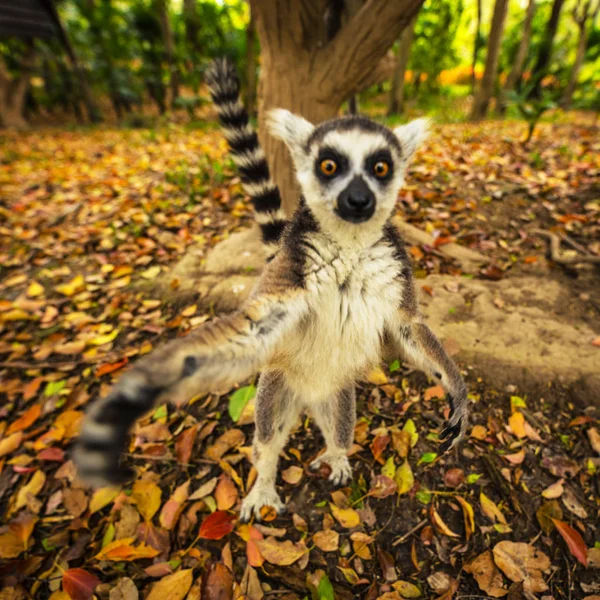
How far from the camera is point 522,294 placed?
3.23m

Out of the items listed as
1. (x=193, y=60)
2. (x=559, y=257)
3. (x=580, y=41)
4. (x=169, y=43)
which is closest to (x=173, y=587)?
(x=559, y=257)

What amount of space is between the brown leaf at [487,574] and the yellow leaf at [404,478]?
1.50ft

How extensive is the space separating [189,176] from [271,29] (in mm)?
2954

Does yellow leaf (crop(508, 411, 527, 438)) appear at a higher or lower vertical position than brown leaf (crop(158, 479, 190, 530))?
higher

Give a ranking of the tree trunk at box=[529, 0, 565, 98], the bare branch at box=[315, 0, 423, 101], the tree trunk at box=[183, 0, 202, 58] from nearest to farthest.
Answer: the bare branch at box=[315, 0, 423, 101] < the tree trunk at box=[529, 0, 565, 98] < the tree trunk at box=[183, 0, 202, 58]

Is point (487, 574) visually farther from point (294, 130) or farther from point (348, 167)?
point (294, 130)

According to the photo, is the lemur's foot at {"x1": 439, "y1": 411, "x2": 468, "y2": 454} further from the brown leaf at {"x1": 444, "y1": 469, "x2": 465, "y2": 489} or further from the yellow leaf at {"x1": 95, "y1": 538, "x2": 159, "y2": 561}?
the yellow leaf at {"x1": 95, "y1": 538, "x2": 159, "y2": 561}

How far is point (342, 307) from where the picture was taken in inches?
68.8

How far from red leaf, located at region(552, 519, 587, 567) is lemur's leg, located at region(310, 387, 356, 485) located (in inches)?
46.0

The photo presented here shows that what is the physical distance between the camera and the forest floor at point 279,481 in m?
1.91

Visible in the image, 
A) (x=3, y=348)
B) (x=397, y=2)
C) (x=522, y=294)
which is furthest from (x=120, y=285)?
(x=522, y=294)

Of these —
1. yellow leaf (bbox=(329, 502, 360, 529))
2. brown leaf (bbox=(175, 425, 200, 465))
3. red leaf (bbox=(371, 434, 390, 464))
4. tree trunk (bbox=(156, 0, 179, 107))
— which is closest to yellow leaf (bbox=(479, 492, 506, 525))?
red leaf (bbox=(371, 434, 390, 464))

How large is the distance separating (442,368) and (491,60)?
9.61 meters

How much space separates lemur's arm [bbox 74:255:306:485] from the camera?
45.4 inches
